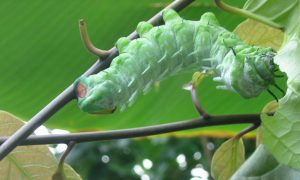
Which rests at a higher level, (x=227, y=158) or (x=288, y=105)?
(x=288, y=105)

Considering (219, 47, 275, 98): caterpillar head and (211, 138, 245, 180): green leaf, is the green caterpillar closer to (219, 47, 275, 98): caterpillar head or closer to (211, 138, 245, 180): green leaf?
(219, 47, 275, 98): caterpillar head

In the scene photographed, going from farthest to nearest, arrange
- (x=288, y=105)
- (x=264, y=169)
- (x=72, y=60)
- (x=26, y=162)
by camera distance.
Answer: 1. (x=72, y=60)
2. (x=26, y=162)
3. (x=264, y=169)
4. (x=288, y=105)

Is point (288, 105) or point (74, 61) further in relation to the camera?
point (74, 61)

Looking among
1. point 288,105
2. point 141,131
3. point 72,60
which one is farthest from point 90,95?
point 72,60

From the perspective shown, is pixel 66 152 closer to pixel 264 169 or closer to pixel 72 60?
pixel 264 169

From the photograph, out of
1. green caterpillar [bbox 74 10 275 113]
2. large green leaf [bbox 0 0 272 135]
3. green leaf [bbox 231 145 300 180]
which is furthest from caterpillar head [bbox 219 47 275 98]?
large green leaf [bbox 0 0 272 135]

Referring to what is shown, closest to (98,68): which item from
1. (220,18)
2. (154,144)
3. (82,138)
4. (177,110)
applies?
(82,138)

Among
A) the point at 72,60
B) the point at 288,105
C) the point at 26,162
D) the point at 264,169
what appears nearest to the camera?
the point at 288,105

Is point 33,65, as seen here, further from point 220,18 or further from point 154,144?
point 154,144
